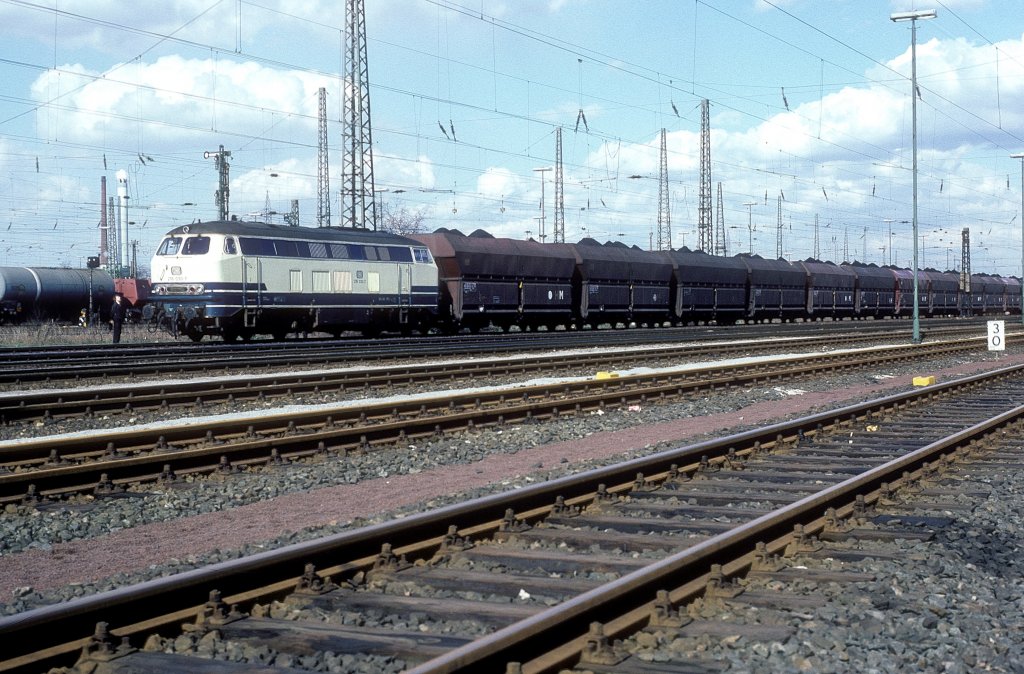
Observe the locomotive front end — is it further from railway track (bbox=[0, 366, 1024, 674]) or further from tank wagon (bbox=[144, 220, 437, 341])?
railway track (bbox=[0, 366, 1024, 674])

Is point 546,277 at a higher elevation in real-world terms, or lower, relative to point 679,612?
higher

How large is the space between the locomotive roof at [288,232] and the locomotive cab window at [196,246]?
21 centimetres

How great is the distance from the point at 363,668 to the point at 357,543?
1.70 metres

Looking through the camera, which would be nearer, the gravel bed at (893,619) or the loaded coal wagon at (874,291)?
the gravel bed at (893,619)

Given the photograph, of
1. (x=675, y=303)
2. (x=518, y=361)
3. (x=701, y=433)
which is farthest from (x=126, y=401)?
(x=675, y=303)

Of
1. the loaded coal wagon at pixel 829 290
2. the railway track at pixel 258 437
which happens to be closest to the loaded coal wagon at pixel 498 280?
the railway track at pixel 258 437

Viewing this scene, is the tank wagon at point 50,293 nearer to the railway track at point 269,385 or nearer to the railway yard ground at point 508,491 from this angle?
the railway track at point 269,385

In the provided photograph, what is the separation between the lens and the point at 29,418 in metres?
14.5

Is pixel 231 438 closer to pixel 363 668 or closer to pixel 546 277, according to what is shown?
pixel 363 668

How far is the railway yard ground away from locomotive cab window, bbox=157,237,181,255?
1646 centimetres

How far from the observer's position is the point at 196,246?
30.1 meters

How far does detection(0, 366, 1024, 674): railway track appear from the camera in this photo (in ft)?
15.7

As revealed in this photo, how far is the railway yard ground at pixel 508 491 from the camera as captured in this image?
201 inches

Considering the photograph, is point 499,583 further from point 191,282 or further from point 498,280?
point 498,280
